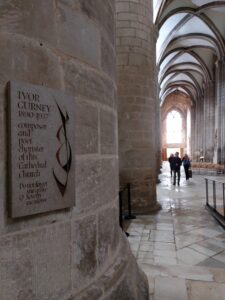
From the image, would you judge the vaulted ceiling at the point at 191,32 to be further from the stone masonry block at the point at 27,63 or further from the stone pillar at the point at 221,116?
the stone masonry block at the point at 27,63

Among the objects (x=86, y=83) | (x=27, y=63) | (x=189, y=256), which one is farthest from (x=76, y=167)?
(x=189, y=256)

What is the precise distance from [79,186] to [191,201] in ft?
25.0

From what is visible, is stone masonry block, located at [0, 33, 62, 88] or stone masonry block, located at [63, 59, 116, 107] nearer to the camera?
stone masonry block, located at [0, 33, 62, 88]

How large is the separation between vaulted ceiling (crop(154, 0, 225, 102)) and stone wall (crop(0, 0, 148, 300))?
14008 mm

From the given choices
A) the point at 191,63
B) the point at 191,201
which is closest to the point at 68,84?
the point at 191,201

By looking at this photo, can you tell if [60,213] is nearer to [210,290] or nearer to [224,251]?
[210,290]

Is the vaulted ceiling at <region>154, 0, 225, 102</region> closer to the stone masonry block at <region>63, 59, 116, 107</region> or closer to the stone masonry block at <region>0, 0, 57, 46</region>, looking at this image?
the stone masonry block at <region>63, 59, 116, 107</region>

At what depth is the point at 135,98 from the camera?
7.21m

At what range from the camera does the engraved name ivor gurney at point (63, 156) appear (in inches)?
63.0

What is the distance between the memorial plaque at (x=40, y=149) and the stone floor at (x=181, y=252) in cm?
185

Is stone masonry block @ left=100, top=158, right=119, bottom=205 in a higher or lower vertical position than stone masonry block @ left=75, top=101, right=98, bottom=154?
lower

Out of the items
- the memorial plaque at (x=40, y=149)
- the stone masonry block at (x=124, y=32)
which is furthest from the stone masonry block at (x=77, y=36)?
the stone masonry block at (x=124, y=32)

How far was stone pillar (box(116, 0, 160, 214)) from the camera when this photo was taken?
7082 millimetres

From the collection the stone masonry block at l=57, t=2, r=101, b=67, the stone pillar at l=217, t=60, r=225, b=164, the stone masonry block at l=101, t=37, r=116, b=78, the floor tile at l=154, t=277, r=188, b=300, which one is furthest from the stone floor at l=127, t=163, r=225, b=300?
the stone pillar at l=217, t=60, r=225, b=164
